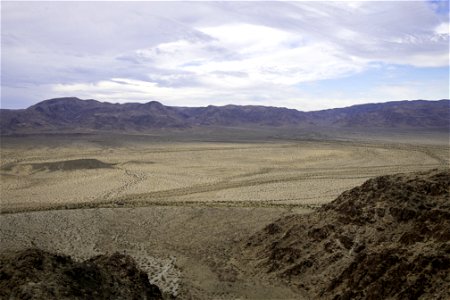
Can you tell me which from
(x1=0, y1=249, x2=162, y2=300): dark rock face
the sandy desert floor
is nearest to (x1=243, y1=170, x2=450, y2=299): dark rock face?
the sandy desert floor

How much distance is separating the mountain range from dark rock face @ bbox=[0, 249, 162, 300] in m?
96.3

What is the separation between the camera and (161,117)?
449 feet

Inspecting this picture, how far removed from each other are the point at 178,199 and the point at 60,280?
19310mm

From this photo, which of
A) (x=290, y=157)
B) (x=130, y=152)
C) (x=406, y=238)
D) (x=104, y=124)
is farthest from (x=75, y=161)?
(x=104, y=124)

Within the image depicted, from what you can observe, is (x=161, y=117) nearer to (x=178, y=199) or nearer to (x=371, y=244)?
(x=178, y=199)

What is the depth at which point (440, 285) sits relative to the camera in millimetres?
11180

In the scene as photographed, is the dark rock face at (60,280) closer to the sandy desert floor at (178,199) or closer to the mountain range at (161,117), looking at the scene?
the sandy desert floor at (178,199)

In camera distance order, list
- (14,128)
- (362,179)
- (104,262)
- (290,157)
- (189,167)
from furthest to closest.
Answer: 1. (14,128)
2. (290,157)
3. (189,167)
4. (362,179)
5. (104,262)

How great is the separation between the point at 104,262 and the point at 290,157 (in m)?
42.3

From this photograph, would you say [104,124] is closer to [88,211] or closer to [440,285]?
[88,211]

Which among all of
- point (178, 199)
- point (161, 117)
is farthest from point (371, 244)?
point (161, 117)

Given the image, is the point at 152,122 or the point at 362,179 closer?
the point at 362,179

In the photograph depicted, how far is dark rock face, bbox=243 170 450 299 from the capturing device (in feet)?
39.1

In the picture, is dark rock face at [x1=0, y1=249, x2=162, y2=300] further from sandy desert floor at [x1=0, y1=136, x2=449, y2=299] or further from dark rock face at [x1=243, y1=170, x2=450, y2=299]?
dark rock face at [x1=243, y1=170, x2=450, y2=299]
